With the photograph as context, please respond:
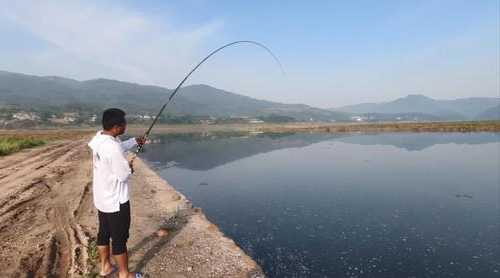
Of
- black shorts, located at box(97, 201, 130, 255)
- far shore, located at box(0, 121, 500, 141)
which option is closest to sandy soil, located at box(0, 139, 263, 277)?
black shorts, located at box(97, 201, 130, 255)

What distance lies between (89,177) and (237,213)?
10.1 metres

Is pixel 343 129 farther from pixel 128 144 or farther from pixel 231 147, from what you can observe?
pixel 128 144

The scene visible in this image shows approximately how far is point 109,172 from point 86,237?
4733 millimetres

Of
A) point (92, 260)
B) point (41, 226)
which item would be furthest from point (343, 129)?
point (92, 260)

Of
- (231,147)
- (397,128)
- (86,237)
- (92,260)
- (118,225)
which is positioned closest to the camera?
(118,225)

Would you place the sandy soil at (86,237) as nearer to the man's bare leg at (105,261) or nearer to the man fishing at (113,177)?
the man's bare leg at (105,261)

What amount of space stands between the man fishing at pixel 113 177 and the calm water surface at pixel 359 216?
573cm

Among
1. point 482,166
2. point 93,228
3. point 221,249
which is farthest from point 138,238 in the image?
point 482,166

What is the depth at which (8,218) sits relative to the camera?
11438 millimetres

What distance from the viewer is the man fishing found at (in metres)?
6.10

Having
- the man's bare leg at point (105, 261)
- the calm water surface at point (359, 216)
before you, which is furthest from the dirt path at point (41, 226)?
the calm water surface at point (359, 216)

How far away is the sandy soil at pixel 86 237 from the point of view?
8102mm

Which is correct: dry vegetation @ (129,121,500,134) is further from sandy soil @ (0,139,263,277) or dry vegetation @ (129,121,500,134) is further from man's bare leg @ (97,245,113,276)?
man's bare leg @ (97,245,113,276)

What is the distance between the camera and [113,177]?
6.25 metres
